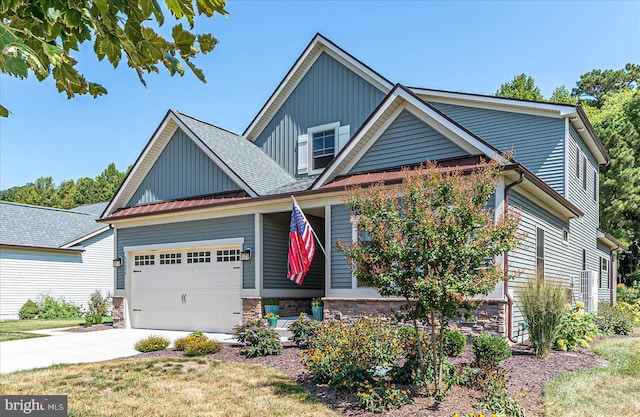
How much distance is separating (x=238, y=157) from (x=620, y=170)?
20896mm

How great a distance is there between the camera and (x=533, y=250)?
12.9m

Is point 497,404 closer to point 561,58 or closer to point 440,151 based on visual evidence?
point 440,151

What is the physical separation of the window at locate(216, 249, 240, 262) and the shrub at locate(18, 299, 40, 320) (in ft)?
40.2

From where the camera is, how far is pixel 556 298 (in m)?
9.96

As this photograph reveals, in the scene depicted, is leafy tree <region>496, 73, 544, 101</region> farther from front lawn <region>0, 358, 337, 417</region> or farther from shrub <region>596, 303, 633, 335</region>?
front lawn <region>0, 358, 337, 417</region>

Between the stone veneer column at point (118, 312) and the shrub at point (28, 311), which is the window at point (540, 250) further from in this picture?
the shrub at point (28, 311)

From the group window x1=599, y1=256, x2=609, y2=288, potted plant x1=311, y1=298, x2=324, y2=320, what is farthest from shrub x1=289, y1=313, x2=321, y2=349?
window x1=599, y1=256, x2=609, y2=288

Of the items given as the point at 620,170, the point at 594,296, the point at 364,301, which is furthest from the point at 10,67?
the point at 620,170

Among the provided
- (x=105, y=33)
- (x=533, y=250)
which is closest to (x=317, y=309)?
(x=533, y=250)

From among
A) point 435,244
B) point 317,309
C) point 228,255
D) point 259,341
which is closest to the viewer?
point 435,244

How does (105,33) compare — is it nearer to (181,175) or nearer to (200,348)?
(200,348)

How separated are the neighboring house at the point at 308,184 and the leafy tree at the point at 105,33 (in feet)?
30.4

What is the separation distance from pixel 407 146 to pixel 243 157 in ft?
20.5

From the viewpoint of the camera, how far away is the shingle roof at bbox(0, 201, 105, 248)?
23847mm
